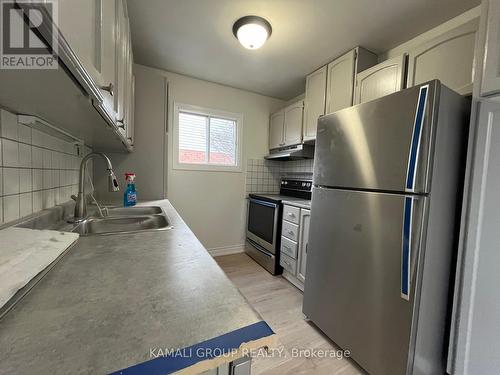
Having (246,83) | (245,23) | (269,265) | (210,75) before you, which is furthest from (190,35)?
(269,265)

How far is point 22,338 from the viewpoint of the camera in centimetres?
33

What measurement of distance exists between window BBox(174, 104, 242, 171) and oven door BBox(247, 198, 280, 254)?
625 mm

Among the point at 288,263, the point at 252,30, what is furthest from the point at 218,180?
the point at 252,30

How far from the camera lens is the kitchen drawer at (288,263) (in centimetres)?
213

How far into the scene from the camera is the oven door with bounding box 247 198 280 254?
7.91ft

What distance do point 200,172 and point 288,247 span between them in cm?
145

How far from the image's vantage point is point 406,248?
987mm

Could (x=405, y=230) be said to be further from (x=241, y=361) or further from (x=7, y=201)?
(x=7, y=201)

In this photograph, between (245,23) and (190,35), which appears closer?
(245,23)

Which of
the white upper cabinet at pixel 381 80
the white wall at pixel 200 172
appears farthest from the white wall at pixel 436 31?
the white wall at pixel 200 172

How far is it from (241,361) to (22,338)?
348mm

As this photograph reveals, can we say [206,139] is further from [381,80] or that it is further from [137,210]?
[381,80]

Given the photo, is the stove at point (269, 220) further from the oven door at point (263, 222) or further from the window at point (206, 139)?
the window at point (206, 139)

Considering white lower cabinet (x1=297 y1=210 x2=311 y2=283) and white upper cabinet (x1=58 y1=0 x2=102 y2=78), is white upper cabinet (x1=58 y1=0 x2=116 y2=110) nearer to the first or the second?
white upper cabinet (x1=58 y1=0 x2=102 y2=78)
